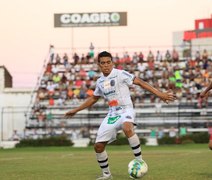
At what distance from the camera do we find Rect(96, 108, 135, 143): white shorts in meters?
11.8

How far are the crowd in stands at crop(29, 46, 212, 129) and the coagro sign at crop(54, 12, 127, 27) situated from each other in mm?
4410

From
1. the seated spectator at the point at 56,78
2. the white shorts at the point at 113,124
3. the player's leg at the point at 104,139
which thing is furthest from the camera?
the seated spectator at the point at 56,78

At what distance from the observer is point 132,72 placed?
50.6 m

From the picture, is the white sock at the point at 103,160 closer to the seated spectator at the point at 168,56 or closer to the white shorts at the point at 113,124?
the white shorts at the point at 113,124

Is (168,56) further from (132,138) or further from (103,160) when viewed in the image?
(132,138)

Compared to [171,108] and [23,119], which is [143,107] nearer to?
[171,108]

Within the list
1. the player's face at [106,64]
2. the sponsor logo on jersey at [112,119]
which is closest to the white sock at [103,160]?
the sponsor logo on jersey at [112,119]

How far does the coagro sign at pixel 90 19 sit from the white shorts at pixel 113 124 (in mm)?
46000

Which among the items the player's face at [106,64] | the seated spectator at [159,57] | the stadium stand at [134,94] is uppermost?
the player's face at [106,64]

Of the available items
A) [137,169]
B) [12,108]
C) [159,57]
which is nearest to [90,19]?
[159,57]

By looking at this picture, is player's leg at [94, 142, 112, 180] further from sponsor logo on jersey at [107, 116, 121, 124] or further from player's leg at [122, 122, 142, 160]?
player's leg at [122, 122, 142, 160]

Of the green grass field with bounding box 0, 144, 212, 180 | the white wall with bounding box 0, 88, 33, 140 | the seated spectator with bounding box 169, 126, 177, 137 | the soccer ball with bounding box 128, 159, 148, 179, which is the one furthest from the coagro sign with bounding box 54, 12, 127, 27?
the soccer ball with bounding box 128, 159, 148, 179

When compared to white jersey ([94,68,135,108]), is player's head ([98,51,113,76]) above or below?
above

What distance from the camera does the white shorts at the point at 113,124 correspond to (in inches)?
464
